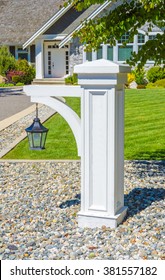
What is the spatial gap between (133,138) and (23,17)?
29743 mm

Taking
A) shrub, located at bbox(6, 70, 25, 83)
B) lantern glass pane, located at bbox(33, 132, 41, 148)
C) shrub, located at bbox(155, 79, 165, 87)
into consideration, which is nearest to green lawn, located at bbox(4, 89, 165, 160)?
lantern glass pane, located at bbox(33, 132, 41, 148)

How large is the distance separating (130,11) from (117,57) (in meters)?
23.4

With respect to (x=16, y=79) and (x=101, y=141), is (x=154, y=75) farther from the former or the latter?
(x=101, y=141)

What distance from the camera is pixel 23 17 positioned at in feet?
131

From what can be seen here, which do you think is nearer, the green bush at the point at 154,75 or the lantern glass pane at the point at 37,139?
the lantern glass pane at the point at 37,139

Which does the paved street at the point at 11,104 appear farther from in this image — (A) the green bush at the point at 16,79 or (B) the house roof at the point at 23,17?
(B) the house roof at the point at 23,17

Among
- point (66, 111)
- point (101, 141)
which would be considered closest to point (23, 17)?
point (66, 111)

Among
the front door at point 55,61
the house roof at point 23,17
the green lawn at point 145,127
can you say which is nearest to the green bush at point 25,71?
the front door at point 55,61

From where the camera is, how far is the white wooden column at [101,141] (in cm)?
571

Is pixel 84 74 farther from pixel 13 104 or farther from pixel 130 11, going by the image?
pixel 13 104

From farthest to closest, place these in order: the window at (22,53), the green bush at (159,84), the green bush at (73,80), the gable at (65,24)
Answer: the window at (22,53), the gable at (65,24), the green bush at (73,80), the green bush at (159,84)

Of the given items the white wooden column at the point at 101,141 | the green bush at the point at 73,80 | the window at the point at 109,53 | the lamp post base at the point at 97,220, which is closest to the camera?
the white wooden column at the point at 101,141

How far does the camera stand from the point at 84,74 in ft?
18.8
